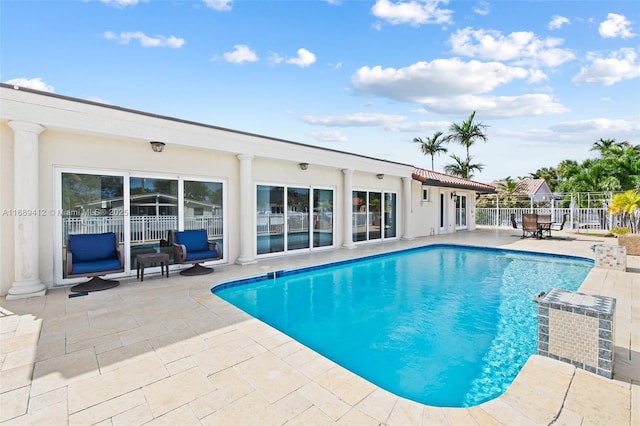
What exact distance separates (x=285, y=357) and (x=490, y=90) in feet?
46.1

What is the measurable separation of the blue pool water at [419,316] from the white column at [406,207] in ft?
15.9

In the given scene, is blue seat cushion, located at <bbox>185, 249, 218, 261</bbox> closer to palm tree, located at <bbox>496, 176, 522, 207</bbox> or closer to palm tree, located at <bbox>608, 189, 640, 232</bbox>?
palm tree, located at <bbox>608, 189, 640, 232</bbox>

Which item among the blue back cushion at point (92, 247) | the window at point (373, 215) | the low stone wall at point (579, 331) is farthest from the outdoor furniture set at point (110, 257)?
the low stone wall at point (579, 331)

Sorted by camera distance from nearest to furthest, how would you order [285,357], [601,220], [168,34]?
[285,357] → [168,34] → [601,220]

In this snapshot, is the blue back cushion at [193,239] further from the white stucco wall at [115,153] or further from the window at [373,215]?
the window at [373,215]

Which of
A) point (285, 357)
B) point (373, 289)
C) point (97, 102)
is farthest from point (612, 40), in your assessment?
point (97, 102)

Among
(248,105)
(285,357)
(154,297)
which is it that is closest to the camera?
(285,357)

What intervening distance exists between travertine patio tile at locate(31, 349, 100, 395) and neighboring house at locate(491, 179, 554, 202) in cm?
2828

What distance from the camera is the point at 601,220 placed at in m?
18.2

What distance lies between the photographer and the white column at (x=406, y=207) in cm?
1495

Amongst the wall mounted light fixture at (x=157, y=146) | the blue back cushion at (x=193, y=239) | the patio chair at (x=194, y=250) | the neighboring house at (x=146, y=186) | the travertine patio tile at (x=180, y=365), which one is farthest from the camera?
the blue back cushion at (x=193, y=239)

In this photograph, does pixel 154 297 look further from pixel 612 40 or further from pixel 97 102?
pixel 612 40

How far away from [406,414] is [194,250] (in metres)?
6.72

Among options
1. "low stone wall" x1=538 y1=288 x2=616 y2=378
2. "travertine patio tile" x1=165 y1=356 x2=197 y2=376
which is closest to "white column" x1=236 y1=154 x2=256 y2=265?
"travertine patio tile" x1=165 y1=356 x2=197 y2=376
